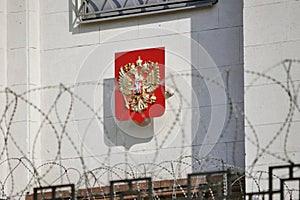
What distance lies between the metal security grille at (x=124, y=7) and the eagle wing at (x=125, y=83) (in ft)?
2.92

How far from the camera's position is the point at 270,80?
17625 millimetres

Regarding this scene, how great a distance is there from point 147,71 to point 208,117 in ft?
3.68

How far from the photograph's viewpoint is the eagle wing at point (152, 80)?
19203mm

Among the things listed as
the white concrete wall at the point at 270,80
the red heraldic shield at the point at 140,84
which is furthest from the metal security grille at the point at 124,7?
the white concrete wall at the point at 270,80

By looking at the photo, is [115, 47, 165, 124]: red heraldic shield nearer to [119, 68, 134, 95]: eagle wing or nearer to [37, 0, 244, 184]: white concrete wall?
[119, 68, 134, 95]: eagle wing

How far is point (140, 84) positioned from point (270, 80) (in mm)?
2382

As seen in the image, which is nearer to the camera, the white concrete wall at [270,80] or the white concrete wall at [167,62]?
the white concrete wall at [270,80]

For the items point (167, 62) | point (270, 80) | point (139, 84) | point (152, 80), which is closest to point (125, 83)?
point (139, 84)

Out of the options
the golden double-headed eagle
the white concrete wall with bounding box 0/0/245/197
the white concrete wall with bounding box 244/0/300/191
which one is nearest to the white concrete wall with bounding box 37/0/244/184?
the white concrete wall with bounding box 0/0/245/197

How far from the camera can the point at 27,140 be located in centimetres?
1991

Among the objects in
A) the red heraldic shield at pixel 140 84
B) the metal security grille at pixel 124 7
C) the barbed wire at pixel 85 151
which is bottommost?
the barbed wire at pixel 85 151

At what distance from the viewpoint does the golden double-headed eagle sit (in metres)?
19.2

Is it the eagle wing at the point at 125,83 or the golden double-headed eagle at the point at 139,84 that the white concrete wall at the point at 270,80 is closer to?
the golden double-headed eagle at the point at 139,84

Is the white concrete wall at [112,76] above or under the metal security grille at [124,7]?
under
